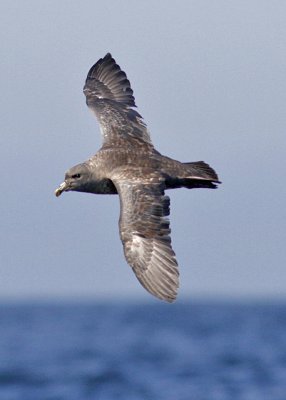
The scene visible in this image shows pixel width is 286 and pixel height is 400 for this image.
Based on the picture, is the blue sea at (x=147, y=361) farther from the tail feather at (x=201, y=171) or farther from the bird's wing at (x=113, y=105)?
the tail feather at (x=201, y=171)

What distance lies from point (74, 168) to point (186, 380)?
18.9 metres

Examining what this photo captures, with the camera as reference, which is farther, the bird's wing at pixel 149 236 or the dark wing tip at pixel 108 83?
the dark wing tip at pixel 108 83

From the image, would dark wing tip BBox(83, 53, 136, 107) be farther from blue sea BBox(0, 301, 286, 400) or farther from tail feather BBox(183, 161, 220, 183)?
blue sea BBox(0, 301, 286, 400)

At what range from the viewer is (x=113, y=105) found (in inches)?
846

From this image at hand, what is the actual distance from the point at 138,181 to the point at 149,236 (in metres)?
0.89

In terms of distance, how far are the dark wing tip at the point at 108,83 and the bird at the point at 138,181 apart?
1.2 inches

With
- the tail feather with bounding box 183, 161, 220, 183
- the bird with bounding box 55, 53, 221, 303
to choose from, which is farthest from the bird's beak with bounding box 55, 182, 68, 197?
the tail feather with bounding box 183, 161, 220, 183

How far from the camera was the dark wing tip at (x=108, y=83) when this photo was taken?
21938 millimetres

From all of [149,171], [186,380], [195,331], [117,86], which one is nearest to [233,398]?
[186,380]

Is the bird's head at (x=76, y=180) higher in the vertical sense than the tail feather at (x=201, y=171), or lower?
lower

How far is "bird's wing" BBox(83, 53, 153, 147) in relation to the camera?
20562 millimetres

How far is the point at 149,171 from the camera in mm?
19078

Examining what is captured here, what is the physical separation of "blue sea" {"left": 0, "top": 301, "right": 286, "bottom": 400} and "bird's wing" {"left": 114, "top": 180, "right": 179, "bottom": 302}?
15037 mm

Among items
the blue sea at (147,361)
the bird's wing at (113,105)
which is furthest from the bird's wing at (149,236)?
the blue sea at (147,361)
